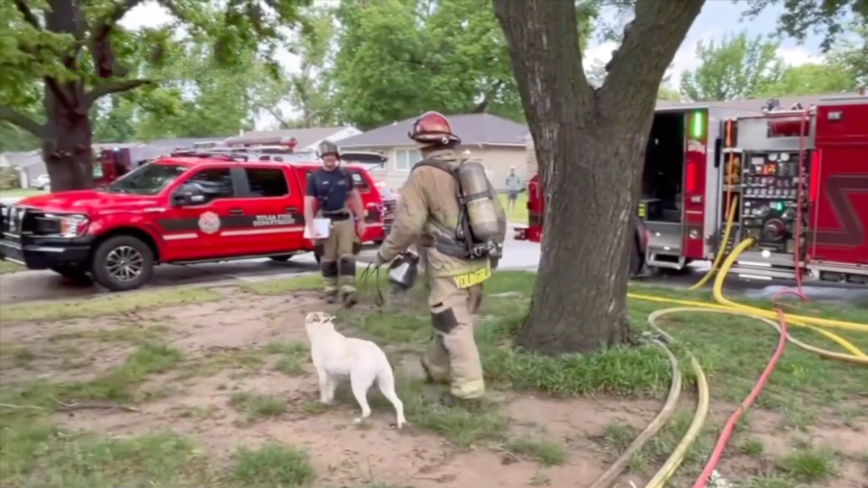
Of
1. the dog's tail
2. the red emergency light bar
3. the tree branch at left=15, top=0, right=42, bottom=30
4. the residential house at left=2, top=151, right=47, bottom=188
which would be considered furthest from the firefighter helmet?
the residential house at left=2, top=151, right=47, bottom=188

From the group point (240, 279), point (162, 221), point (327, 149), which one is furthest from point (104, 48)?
point (327, 149)

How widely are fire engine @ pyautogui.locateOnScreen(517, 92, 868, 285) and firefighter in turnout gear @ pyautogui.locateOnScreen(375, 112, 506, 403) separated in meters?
5.48

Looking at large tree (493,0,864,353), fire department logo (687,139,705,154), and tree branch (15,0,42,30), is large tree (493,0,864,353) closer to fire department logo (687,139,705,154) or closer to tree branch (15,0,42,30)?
fire department logo (687,139,705,154)

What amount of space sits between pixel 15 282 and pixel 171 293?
3.59 m

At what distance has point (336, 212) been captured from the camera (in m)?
8.17

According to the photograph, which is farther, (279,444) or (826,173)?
A: (826,173)

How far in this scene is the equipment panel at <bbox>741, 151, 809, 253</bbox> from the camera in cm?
957

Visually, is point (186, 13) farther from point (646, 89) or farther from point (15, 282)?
point (646, 89)

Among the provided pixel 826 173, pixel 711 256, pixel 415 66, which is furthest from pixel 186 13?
pixel 415 66

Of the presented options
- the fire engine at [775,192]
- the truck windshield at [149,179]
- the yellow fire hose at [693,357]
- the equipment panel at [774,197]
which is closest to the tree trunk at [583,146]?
the yellow fire hose at [693,357]

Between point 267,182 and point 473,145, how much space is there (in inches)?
1094

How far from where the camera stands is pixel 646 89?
210 inches

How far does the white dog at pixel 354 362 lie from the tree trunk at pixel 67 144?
32.4 ft

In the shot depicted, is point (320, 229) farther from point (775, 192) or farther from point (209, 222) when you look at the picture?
point (775, 192)
